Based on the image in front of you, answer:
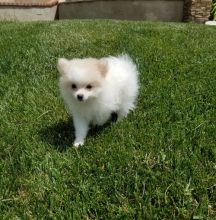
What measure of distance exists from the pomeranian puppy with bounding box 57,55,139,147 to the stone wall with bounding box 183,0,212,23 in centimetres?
855

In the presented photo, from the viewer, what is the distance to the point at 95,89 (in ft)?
14.3

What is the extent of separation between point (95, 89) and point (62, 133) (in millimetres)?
832

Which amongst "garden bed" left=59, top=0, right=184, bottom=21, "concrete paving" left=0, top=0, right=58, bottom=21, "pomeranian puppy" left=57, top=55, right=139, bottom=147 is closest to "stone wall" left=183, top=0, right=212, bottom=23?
"garden bed" left=59, top=0, right=184, bottom=21

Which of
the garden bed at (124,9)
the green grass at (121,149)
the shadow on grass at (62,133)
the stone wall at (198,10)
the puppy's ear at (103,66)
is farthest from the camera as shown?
the garden bed at (124,9)

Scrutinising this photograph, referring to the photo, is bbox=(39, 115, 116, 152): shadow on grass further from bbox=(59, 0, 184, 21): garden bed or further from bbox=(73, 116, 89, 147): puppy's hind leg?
bbox=(59, 0, 184, 21): garden bed

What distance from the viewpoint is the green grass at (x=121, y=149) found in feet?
12.2

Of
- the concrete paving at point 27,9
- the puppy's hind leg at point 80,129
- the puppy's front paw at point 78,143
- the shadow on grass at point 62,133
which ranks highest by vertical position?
the puppy's hind leg at point 80,129

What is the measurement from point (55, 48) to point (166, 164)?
4199 millimetres

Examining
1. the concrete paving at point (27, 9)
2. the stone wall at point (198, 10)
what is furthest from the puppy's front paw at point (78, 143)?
the concrete paving at point (27, 9)

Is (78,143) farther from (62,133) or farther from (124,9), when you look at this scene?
(124,9)

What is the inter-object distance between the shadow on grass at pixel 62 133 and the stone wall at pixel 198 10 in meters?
8.69

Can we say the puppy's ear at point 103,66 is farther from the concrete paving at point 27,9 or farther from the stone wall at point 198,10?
the concrete paving at point 27,9

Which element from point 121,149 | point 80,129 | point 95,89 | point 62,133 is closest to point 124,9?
point 62,133

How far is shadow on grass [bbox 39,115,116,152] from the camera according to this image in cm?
477
